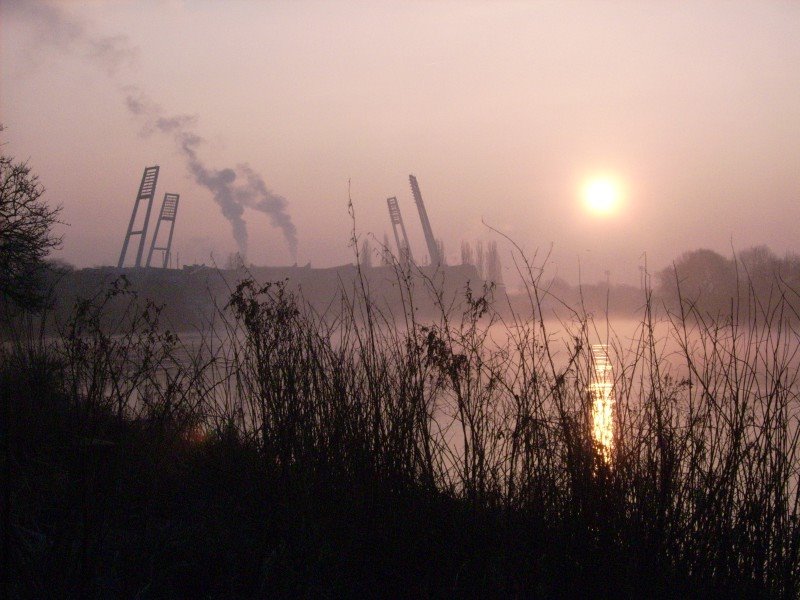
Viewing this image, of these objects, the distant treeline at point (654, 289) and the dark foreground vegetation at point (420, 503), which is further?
the distant treeline at point (654, 289)

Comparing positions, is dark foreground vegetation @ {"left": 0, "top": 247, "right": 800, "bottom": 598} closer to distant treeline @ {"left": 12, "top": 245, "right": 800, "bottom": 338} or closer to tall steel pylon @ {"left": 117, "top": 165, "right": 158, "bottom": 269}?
distant treeline @ {"left": 12, "top": 245, "right": 800, "bottom": 338}

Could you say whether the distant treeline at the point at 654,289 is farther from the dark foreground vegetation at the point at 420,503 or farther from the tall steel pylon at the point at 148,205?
the tall steel pylon at the point at 148,205

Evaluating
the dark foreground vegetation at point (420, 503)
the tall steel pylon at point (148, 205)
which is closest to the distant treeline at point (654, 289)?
the dark foreground vegetation at point (420, 503)

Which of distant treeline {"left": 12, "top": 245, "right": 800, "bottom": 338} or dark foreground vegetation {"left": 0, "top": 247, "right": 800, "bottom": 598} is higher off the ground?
distant treeline {"left": 12, "top": 245, "right": 800, "bottom": 338}

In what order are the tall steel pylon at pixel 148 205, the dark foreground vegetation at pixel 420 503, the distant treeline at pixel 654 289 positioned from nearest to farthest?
the dark foreground vegetation at pixel 420 503
the distant treeline at pixel 654 289
the tall steel pylon at pixel 148 205

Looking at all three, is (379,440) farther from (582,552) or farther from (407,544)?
(582,552)

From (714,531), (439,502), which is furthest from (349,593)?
(714,531)

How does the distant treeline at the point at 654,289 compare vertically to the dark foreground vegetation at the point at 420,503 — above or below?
above

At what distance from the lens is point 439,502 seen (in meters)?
3.26

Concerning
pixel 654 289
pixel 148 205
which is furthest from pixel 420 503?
pixel 148 205

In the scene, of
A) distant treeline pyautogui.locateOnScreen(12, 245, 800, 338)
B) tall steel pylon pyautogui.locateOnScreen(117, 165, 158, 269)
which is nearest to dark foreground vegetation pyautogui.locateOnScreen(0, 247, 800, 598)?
distant treeline pyautogui.locateOnScreen(12, 245, 800, 338)

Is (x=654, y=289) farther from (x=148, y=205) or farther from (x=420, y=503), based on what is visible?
(x=148, y=205)

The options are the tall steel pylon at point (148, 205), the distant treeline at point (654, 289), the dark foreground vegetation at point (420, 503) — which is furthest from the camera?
the tall steel pylon at point (148, 205)

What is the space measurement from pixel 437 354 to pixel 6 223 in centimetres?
1396
